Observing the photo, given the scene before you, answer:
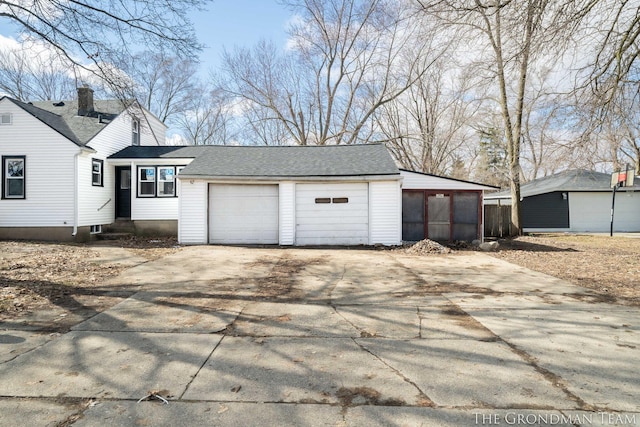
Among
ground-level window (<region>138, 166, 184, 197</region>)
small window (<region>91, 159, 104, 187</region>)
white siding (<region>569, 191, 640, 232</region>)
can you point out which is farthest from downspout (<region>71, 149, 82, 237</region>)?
white siding (<region>569, 191, 640, 232</region>)

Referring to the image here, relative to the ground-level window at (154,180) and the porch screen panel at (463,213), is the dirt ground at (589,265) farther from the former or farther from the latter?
the ground-level window at (154,180)

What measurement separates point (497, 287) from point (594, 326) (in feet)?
7.43

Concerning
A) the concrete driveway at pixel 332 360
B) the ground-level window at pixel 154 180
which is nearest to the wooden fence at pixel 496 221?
the concrete driveway at pixel 332 360

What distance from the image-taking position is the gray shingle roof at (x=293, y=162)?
13359 mm

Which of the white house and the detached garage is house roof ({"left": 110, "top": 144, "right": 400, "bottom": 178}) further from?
the white house

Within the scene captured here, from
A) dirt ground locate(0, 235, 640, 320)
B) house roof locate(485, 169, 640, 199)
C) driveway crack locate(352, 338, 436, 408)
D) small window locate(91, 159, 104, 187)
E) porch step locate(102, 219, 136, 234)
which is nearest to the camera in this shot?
driveway crack locate(352, 338, 436, 408)

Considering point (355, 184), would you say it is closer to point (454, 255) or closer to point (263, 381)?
point (454, 255)

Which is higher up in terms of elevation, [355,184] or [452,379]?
[355,184]

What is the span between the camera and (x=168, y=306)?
5.38m

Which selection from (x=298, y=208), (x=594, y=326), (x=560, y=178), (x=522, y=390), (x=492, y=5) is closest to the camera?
(x=522, y=390)

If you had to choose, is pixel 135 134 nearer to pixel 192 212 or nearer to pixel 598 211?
pixel 192 212

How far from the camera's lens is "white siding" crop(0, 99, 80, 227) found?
13.7 metres

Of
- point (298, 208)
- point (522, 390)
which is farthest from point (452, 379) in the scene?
point (298, 208)

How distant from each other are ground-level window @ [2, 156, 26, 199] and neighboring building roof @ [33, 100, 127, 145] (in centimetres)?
217
